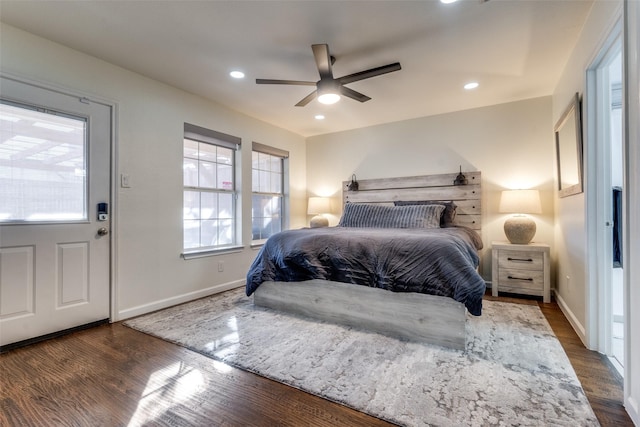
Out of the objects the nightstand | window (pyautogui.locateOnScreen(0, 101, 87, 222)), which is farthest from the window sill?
the nightstand

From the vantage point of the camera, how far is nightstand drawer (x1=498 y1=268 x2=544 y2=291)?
10.3 ft

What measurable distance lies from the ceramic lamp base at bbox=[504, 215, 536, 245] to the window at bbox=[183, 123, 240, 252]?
3428 mm

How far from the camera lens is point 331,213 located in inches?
193

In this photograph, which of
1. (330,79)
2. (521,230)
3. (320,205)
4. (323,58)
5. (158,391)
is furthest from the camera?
(320,205)

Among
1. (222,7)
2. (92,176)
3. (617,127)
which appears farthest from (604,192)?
(92,176)

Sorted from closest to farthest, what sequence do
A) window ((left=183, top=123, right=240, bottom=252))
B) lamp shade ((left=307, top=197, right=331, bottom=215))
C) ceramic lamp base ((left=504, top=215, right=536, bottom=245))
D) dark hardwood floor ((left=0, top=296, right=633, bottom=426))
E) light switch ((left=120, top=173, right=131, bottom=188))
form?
dark hardwood floor ((left=0, top=296, right=633, bottom=426)), light switch ((left=120, top=173, right=131, bottom=188)), ceramic lamp base ((left=504, top=215, right=536, bottom=245)), window ((left=183, top=123, right=240, bottom=252)), lamp shade ((left=307, top=197, right=331, bottom=215))

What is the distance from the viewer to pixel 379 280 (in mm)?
2287

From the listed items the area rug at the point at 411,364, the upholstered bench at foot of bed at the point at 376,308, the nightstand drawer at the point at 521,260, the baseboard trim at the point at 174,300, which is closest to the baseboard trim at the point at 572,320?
the area rug at the point at 411,364

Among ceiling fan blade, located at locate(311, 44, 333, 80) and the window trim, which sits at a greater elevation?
ceiling fan blade, located at locate(311, 44, 333, 80)

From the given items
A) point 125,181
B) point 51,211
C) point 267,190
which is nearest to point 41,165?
point 51,211

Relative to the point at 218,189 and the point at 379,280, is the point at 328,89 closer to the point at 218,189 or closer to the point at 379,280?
the point at 379,280

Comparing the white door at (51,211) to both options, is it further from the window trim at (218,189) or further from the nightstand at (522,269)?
the nightstand at (522,269)

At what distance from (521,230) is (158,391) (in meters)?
3.69

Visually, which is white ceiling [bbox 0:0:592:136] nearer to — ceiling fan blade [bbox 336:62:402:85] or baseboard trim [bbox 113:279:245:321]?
ceiling fan blade [bbox 336:62:402:85]
